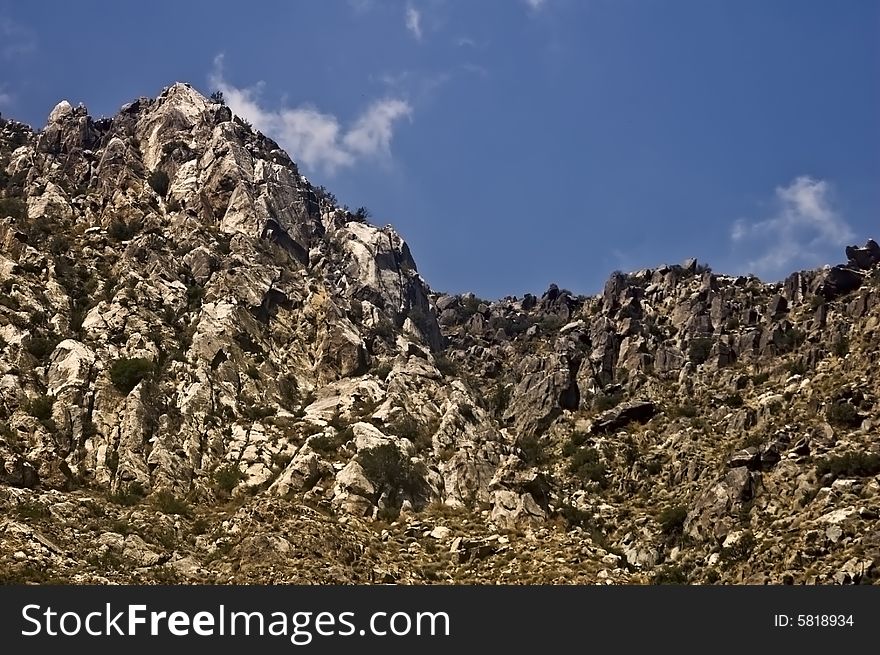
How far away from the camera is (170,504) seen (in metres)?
53.6

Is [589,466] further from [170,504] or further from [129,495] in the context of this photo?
[129,495]

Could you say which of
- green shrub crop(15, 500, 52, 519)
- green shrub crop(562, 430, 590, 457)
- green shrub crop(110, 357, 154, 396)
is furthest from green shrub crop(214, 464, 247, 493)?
green shrub crop(562, 430, 590, 457)

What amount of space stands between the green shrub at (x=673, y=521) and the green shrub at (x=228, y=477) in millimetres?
28359

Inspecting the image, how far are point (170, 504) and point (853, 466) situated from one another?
139 ft

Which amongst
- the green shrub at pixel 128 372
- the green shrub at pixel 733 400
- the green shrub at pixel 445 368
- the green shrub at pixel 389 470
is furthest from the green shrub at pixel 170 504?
the green shrub at pixel 733 400

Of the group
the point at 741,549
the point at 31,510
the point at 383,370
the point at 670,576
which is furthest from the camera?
the point at 383,370

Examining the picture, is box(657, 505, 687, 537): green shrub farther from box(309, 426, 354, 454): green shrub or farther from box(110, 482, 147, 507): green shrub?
box(110, 482, 147, 507): green shrub

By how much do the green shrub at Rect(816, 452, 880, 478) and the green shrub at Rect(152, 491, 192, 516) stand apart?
130 ft

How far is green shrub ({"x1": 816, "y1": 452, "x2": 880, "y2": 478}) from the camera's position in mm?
55938

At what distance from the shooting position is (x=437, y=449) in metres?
63.5

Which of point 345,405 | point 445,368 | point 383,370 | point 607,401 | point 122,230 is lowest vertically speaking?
point 345,405

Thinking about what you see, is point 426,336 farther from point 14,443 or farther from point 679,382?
point 14,443

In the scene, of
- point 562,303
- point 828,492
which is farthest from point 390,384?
point 562,303

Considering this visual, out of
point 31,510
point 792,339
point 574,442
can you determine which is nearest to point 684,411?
point 574,442
